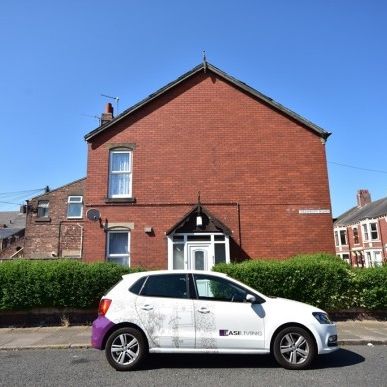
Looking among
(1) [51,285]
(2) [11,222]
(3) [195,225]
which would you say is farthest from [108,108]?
(2) [11,222]

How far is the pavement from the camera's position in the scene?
333 inches

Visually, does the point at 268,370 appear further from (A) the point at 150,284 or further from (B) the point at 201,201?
(B) the point at 201,201

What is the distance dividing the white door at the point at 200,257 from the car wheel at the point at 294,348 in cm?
805

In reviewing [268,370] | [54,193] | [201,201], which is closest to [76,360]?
[268,370]

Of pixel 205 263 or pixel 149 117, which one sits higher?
pixel 149 117

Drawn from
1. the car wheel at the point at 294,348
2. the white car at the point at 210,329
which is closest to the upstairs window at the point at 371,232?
the white car at the point at 210,329

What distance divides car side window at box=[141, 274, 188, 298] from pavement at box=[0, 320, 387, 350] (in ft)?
8.50

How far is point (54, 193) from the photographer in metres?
33.6

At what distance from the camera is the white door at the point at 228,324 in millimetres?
6457

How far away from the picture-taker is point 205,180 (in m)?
15.6

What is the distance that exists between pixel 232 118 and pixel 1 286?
10367mm

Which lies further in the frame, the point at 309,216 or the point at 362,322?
the point at 309,216

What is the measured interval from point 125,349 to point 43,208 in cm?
2922

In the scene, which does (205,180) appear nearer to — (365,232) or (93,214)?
(93,214)
